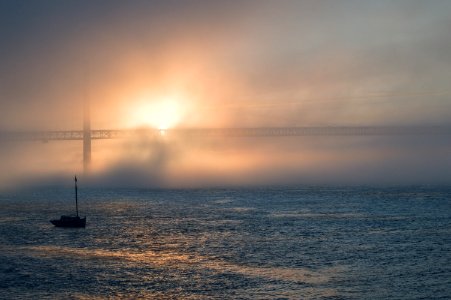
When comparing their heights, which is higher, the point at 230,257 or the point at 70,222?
the point at 70,222

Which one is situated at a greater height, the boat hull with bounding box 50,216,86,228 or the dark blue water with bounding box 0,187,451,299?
the boat hull with bounding box 50,216,86,228

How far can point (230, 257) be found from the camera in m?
53.8

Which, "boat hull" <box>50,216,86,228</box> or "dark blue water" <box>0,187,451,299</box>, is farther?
"boat hull" <box>50,216,86,228</box>

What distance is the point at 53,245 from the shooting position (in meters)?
62.3

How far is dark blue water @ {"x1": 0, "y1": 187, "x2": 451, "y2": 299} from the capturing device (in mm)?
40500

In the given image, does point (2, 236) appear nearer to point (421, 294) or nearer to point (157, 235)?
point (157, 235)

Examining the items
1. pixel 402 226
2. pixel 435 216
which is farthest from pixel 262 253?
pixel 435 216

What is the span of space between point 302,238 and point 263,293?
2828cm

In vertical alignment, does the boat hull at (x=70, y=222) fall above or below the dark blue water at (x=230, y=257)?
above

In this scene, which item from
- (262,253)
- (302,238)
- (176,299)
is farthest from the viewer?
(302,238)

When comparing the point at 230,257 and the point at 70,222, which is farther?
the point at 70,222

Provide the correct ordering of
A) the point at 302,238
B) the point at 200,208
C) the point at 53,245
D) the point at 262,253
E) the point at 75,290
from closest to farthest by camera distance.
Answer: the point at 75,290, the point at 262,253, the point at 53,245, the point at 302,238, the point at 200,208

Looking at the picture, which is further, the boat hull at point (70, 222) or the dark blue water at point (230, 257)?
the boat hull at point (70, 222)

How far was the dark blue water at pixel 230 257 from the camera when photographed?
4050 centimetres
